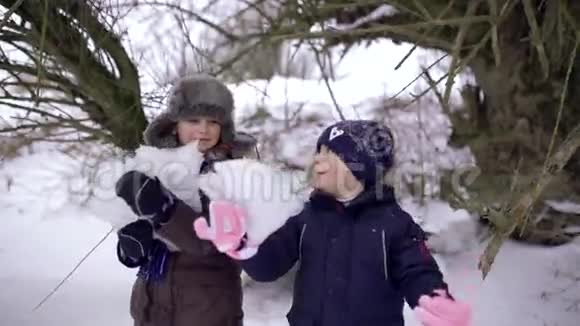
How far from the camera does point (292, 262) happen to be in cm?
192

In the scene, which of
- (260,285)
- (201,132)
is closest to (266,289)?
(260,285)

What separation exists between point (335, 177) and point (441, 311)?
0.44 metres

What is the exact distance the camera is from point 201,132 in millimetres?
2146

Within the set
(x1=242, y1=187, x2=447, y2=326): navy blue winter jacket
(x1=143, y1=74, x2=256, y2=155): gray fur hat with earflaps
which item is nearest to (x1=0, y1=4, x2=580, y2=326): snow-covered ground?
(x1=143, y1=74, x2=256, y2=155): gray fur hat with earflaps

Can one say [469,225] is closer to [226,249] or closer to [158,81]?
[158,81]

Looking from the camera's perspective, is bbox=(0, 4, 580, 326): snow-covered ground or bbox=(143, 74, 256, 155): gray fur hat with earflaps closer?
bbox=(143, 74, 256, 155): gray fur hat with earflaps

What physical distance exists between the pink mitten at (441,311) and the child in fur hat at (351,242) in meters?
0.11

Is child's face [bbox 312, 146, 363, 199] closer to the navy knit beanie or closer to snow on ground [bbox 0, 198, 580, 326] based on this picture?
the navy knit beanie

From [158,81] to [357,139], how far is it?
2.47 meters

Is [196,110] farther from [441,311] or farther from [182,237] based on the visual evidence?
[441,311]

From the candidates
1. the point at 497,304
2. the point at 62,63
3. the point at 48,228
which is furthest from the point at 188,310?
the point at 48,228

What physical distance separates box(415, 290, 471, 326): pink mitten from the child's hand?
456 mm

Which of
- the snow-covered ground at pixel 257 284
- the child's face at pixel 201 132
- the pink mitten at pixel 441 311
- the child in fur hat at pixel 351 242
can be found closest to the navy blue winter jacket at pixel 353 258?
the child in fur hat at pixel 351 242

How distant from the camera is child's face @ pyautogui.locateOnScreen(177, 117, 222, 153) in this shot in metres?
2.15
